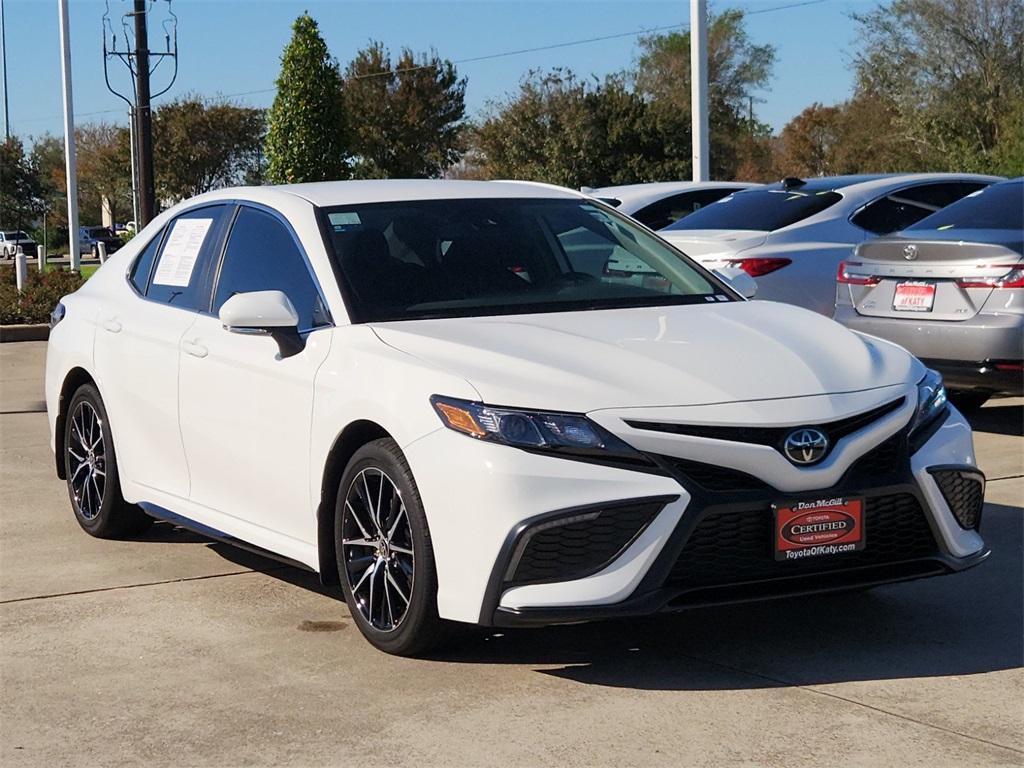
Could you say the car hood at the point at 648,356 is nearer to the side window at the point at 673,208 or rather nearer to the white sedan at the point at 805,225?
the white sedan at the point at 805,225

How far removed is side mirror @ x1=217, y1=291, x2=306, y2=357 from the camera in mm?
5281

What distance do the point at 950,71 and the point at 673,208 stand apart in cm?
3577

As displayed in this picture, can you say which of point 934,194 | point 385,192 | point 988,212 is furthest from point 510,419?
point 934,194

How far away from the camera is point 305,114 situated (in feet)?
161

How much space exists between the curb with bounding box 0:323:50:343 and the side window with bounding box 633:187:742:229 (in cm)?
817

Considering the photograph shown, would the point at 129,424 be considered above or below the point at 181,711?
above

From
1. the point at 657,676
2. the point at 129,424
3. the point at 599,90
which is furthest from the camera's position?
the point at 599,90

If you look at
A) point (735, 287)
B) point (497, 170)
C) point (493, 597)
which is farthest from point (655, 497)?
point (497, 170)

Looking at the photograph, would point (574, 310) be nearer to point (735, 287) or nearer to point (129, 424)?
point (735, 287)

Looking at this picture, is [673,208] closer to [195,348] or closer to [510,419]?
[195,348]

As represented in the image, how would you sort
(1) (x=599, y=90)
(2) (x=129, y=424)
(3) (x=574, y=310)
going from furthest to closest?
(1) (x=599, y=90) < (2) (x=129, y=424) < (3) (x=574, y=310)

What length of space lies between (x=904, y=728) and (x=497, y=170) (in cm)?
4872

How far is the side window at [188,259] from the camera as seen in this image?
6.26 m

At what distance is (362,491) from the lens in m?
4.96
